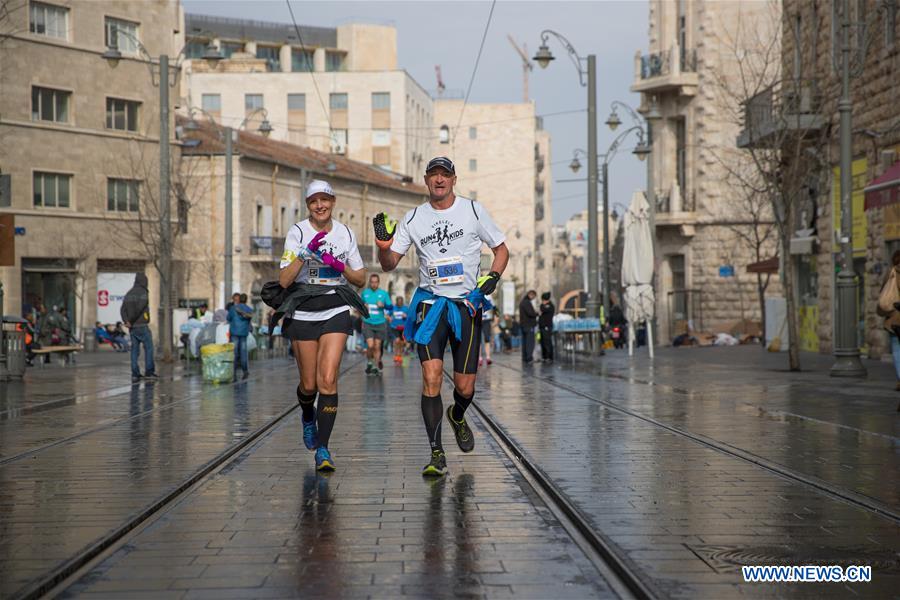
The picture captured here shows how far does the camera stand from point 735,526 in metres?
6.49

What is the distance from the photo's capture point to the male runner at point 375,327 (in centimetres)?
2242

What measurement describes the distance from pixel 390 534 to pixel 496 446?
4182mm

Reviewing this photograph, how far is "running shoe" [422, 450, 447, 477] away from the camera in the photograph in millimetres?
8414

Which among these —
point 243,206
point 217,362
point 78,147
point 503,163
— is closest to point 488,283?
point 217,362

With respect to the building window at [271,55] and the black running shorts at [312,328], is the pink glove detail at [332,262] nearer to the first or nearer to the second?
the black running shorts at [312,328]

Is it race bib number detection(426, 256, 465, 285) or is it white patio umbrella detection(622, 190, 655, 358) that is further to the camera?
white patio umbrella detection(622, 190, 655, 358)

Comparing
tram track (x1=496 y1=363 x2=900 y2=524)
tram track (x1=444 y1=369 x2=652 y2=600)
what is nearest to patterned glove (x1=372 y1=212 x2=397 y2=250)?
tram track (x1=444 y1=369 x2=652 y2=600)

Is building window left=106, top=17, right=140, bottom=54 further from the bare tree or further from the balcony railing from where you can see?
the bare tree

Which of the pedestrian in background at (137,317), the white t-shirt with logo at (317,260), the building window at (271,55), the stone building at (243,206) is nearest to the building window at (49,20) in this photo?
the stone building at (243,206)

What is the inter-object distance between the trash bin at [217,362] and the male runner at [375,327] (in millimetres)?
2278

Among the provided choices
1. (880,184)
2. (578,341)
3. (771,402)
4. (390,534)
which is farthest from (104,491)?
(578,341)

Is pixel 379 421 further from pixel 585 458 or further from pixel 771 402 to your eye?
pixel 771 402

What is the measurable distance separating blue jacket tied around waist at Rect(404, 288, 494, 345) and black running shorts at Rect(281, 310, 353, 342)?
51cm

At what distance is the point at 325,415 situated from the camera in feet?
29.0
